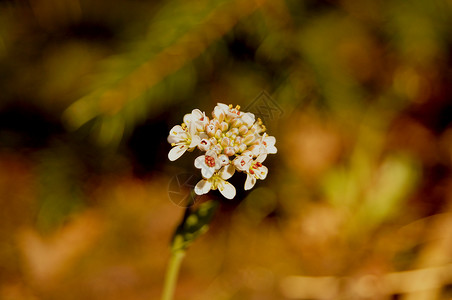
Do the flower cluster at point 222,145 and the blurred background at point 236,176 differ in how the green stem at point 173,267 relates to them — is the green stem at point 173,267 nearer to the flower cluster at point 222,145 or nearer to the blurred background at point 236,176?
the flower cluster at point 222,145

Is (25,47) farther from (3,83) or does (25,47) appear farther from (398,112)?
(398,112)

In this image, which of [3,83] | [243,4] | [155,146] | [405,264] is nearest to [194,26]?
[243,4]

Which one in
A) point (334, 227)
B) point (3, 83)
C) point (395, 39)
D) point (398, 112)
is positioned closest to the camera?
point (395, 39)

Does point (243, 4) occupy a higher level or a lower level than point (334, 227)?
higher

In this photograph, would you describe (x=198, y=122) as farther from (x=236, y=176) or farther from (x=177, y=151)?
(x=236, y=176)

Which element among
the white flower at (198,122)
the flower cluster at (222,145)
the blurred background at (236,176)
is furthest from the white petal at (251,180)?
the blurred background at (236,176)

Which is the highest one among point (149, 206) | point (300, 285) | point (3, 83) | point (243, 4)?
point (3, 83)
